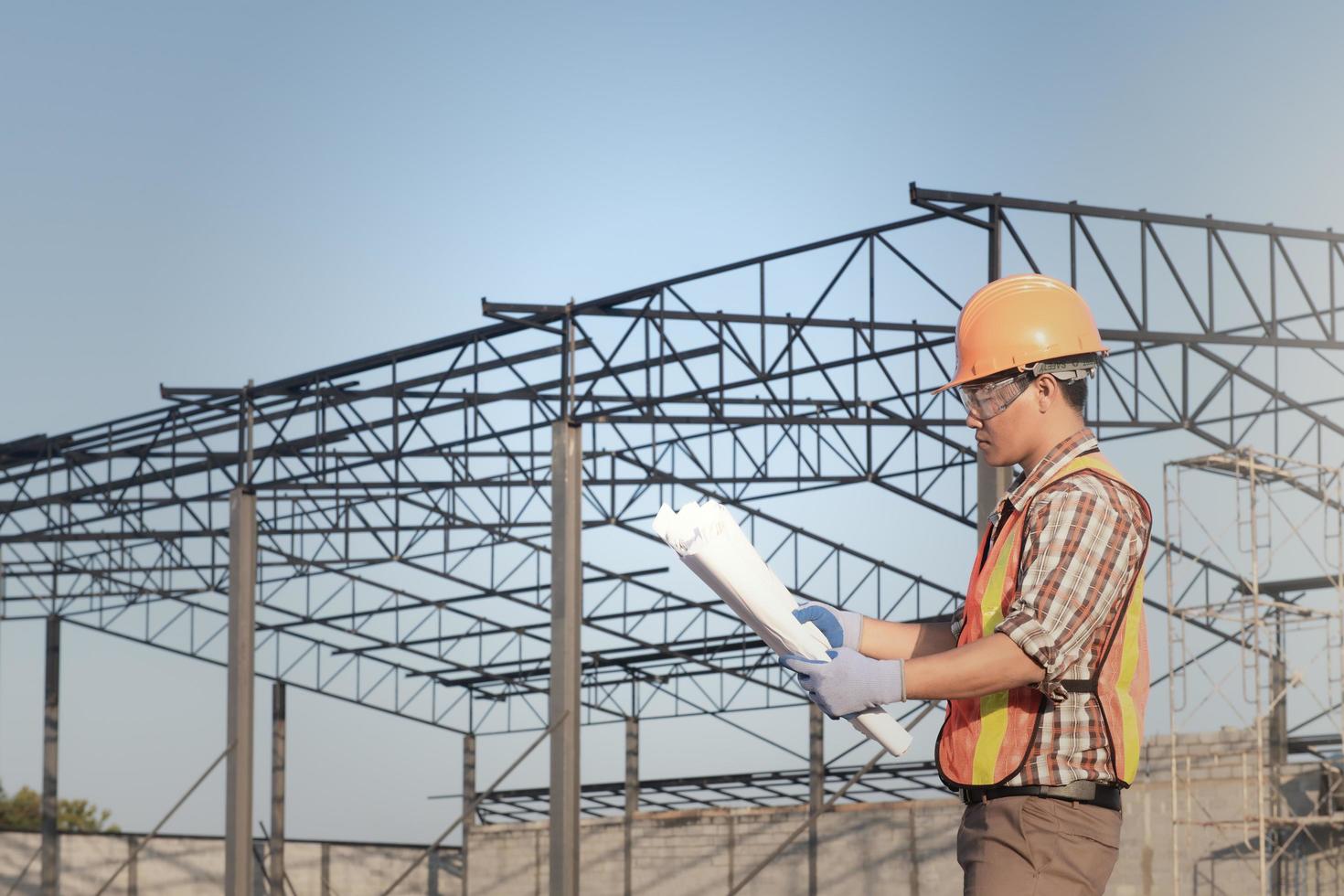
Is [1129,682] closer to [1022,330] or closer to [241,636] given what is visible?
[1022,330]

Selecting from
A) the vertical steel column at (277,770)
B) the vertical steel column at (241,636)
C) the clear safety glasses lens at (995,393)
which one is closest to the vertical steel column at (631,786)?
the vertical steel column at (277,770)

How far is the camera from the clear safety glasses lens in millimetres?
4422

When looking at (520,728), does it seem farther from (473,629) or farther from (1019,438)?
(1019,438)

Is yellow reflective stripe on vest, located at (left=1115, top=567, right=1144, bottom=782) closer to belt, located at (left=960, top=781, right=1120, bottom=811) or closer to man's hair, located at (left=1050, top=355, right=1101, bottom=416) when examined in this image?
belt, located at (left=960, top=781, right=1120, bottom=811)

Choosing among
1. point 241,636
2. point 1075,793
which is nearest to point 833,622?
point 1075,793

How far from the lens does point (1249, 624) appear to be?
27750mm

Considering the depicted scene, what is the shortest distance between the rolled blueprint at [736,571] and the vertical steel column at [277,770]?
3669 cm

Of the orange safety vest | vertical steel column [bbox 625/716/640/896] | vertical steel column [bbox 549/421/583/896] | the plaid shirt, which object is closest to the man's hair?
the orange safety vest

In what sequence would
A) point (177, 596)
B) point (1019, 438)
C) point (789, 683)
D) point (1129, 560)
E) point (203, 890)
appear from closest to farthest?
point (1129, 560) → point (1019, 438) → point (177, 596) → point (789, 683) → point (203, 890)

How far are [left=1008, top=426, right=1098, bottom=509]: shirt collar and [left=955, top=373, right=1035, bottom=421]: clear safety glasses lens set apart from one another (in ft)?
0.53

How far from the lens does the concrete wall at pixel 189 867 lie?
39.8 metres

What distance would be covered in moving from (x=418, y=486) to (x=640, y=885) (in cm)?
1512

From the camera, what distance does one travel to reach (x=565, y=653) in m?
16.9

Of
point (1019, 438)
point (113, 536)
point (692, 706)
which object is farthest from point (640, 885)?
point (1019, 438)
